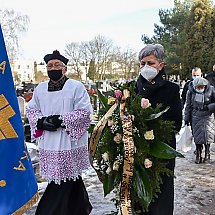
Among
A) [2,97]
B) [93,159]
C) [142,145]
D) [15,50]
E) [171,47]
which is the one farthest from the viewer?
[171,47]

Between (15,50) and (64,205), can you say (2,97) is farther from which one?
(15,50)

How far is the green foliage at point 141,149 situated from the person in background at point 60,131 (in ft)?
3.00

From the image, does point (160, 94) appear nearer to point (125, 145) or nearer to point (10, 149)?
point (125, 145)

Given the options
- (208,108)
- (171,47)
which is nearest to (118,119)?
(208,108)

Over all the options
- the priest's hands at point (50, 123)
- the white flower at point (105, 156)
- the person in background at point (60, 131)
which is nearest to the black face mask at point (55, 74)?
the person in background at point (60, 131)

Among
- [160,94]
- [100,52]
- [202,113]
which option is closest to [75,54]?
[100,52]

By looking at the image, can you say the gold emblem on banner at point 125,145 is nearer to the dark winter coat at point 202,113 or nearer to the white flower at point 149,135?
the white flower at point 149,135

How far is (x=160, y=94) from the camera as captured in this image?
3.38 m

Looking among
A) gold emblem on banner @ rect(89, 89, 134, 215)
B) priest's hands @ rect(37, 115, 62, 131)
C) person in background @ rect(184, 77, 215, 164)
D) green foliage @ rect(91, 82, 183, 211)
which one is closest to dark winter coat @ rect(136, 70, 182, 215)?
green foliage @ rect(91, 82, 183, 211)

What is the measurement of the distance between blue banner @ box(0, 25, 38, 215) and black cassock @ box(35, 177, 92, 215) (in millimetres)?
1325

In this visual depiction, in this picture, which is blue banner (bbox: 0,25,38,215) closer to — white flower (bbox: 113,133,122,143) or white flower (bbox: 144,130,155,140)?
white flower (bbox: 113,133,122,143)

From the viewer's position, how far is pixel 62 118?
4043mm

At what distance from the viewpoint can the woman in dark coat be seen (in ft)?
11.1

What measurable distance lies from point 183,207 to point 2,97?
128 inches
